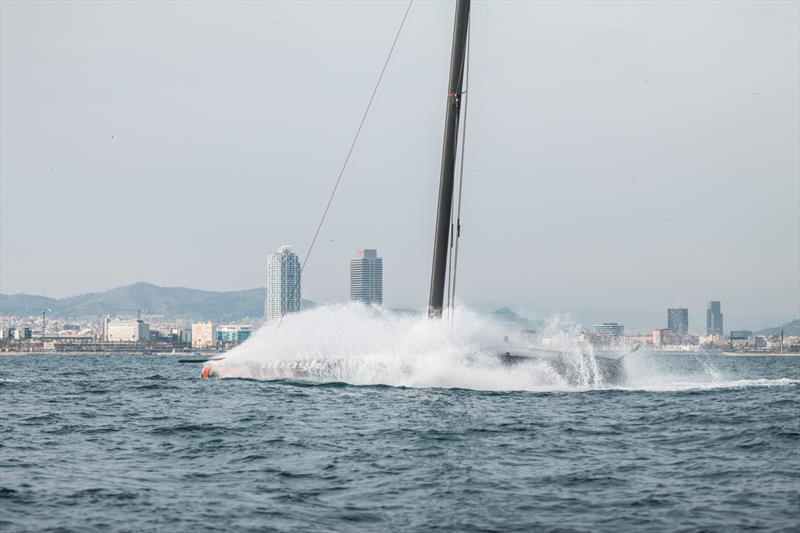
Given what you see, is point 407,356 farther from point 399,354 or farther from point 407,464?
point 407,464

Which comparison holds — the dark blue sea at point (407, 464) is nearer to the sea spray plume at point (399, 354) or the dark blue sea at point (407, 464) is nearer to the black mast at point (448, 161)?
the sea spray plume at point (399, 354)

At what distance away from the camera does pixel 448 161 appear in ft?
106

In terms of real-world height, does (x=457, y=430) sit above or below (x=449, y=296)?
below

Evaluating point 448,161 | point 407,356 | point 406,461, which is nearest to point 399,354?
point 407,356

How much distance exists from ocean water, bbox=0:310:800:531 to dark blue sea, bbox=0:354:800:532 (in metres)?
0.05

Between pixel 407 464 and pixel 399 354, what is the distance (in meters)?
15.1

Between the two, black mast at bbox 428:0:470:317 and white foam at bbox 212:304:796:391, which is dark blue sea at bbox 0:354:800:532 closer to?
white foam at bbox 212:304:796:391

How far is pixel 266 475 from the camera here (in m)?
14.6

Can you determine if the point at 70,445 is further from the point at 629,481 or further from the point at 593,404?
the point at 593,404

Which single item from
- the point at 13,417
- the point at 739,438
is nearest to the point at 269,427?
the point at 13,417

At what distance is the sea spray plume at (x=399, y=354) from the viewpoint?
29625mm

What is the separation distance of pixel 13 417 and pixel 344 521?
15.4 meters

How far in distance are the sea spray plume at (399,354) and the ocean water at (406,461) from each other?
2.65ft

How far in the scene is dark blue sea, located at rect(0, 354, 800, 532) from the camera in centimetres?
1180
